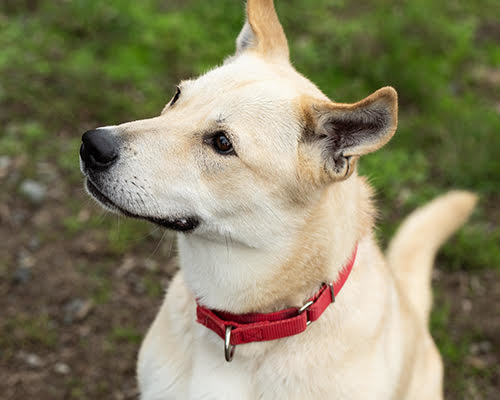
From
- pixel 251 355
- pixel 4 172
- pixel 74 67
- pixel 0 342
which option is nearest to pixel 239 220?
pixel 251 355

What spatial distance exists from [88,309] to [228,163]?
2085 millimetres

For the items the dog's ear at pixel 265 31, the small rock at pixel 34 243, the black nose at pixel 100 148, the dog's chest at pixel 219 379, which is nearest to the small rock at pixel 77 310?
the small rock at pixel 34 243

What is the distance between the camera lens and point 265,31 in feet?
9.77

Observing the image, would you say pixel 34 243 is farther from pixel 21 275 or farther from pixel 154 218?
pixel 154 218

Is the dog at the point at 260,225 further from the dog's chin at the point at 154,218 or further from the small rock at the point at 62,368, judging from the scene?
the small rock at the point at 62,368

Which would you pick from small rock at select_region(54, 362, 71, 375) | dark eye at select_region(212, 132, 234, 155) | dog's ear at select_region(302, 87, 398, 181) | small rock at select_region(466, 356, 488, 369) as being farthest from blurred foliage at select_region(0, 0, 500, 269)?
dog's ear at select_region(302, 87, 398, 181)

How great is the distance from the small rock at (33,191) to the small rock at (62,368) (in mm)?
1384

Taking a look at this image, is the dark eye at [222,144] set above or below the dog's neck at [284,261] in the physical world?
above

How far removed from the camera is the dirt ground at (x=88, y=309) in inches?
151

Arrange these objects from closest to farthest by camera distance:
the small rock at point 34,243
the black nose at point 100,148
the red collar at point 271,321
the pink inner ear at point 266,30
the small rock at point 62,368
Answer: the black nose at point 100,148
the red collar at point 271,321
the pink inner ear at point 266,30
the small rock at point 62,368
the small rock at point 34,243

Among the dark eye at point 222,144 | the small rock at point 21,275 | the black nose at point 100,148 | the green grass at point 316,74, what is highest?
the dark eye at point 222,144

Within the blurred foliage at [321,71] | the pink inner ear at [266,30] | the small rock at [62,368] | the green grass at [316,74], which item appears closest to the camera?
the pink inner ear at [266,30]

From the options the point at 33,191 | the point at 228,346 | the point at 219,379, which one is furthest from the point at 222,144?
the point at 33,191

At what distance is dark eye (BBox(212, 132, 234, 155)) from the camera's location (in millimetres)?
2557
